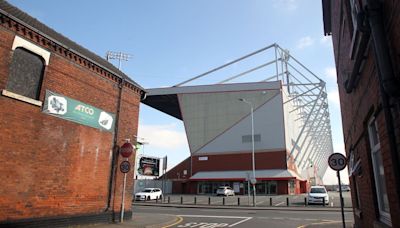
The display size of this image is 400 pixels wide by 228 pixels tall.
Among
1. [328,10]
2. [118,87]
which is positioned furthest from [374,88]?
[118,87]

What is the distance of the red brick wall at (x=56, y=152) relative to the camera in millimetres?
10859

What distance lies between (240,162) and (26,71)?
45.3 m

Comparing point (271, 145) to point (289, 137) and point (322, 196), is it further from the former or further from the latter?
point (322, 196)

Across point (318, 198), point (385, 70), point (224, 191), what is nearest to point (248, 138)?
point (224, 191)

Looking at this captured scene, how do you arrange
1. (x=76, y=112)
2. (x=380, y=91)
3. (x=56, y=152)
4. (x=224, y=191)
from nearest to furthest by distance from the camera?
(x=380, y=91) → (x=56, y=152) → (x=76, y=112) → (x=224, y=191)

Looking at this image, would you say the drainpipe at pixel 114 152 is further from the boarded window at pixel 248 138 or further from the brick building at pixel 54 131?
the boarded window at pixel 248 138

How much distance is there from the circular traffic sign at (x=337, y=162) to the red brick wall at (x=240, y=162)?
40267mm

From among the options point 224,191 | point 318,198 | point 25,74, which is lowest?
point 318,198

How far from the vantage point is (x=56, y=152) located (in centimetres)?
1266

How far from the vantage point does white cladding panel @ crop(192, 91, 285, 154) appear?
52.9m

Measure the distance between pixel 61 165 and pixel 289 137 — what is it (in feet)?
156

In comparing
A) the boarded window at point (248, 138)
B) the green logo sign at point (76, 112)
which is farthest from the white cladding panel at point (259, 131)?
the green logo sign at point (76, 112)

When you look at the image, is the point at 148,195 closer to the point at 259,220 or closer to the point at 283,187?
the point at 283,187

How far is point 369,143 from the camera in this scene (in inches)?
275
